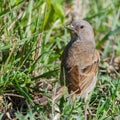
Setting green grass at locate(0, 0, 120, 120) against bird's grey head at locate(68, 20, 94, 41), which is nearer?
green grass at locate(0, 0, 120, 120)

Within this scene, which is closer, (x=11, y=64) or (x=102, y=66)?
(x=11, y=64)

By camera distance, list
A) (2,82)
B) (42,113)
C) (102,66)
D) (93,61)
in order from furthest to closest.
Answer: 1. (102,66)
2. (93,61)
3. (2,82)
4. (42,113)

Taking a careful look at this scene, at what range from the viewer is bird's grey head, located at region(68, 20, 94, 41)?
8.13m

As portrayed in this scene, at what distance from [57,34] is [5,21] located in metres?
1.61

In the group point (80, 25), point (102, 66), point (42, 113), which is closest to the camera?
Answer: point (42, 113)

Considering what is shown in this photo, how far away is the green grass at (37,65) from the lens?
22.0ft

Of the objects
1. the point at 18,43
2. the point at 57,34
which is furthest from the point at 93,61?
the point at 57,34

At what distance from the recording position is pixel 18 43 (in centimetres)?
719

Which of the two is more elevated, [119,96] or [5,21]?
[5,21]

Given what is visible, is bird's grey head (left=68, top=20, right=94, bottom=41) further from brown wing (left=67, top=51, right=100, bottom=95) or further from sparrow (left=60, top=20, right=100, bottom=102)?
brown wing (left=67, top=51, right=100, bottom=95)

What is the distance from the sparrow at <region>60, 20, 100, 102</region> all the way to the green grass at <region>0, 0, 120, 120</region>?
0.54ft

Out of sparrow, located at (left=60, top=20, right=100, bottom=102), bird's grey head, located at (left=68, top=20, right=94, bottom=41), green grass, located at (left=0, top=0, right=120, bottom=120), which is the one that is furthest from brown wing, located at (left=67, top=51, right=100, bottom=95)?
bird's grey head, located at (left=68, top=20, right=94, bottom=41)

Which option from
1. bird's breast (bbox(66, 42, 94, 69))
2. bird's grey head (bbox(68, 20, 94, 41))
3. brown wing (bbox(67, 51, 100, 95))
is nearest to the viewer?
brown wing (bbox(67, 51, 100, 95))

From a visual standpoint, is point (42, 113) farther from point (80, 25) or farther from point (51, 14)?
point (51, 14)
